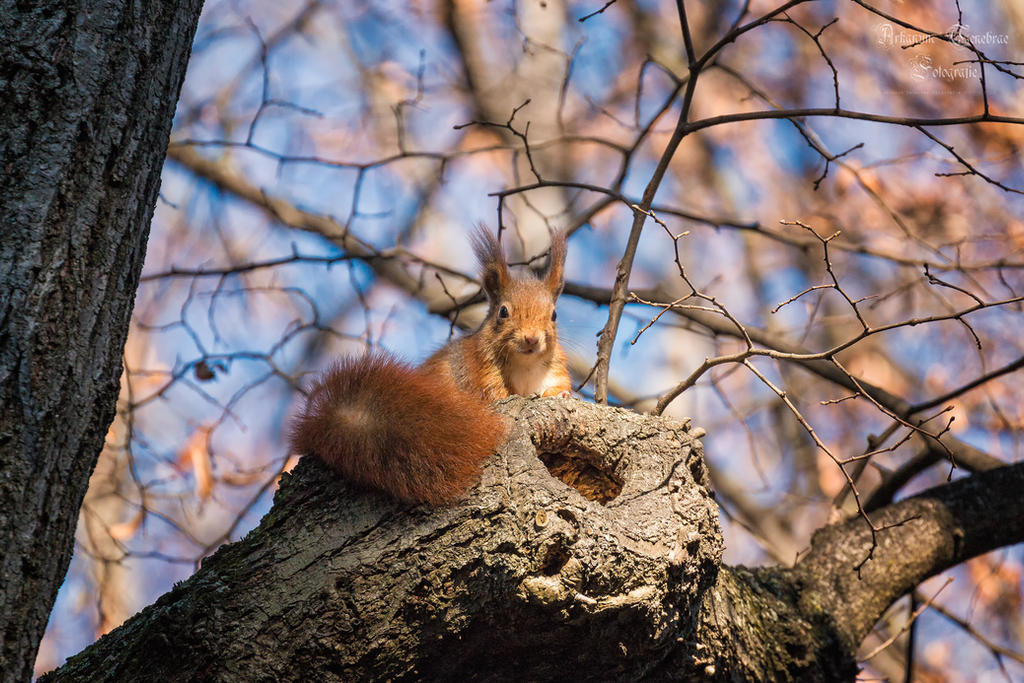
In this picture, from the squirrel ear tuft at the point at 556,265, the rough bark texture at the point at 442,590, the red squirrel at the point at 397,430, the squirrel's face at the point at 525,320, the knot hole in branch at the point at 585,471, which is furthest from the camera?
the squirrel ear tuft at the point at 556,265

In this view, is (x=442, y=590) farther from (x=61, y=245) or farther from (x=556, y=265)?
(x=556, y=265)

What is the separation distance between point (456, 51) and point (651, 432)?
5.34 metres

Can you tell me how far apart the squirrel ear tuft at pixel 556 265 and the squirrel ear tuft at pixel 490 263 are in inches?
5.9

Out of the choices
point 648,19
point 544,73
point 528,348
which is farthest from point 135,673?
point 648,19

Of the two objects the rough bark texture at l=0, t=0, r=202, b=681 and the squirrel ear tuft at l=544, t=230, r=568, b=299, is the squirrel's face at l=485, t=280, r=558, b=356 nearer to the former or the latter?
the squirrel ear tuft at l=544, t=230, r=568, b=299

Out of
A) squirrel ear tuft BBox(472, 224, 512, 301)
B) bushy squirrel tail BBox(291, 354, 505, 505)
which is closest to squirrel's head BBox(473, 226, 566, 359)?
squirrel ear tuft BBox(472, 224, 512, 301)

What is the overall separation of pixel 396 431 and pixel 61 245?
0.78 m

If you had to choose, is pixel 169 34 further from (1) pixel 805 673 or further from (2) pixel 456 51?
(2) pixel 456 51

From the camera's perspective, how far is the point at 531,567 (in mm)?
1912

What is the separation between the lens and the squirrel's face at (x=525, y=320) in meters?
3.14

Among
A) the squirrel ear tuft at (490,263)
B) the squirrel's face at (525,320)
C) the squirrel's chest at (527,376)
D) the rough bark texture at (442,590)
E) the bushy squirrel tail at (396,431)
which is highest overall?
the squirrel ear tuft at (490,263)

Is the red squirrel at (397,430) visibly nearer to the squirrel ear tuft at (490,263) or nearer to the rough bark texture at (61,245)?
the rough bark texture at (61,245)

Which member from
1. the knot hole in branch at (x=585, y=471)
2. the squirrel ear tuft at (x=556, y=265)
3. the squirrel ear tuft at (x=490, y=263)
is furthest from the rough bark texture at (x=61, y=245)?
the squirrel ear tuft at (x=556, y=265)

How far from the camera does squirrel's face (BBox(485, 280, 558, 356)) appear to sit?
314cm
